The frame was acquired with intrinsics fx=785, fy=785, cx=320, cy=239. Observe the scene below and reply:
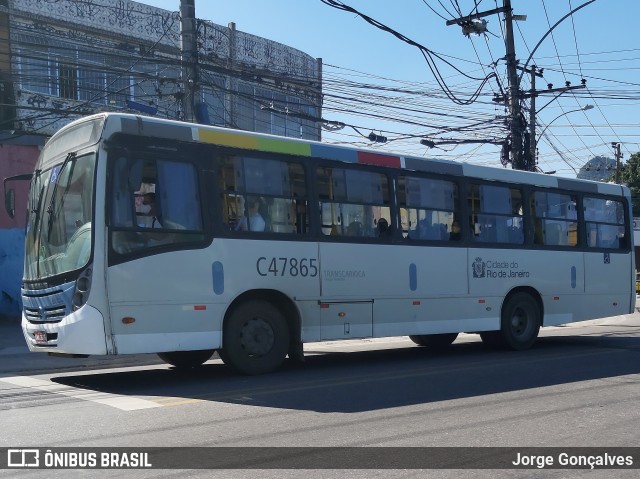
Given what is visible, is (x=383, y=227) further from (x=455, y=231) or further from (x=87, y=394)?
(x=87, y=394)

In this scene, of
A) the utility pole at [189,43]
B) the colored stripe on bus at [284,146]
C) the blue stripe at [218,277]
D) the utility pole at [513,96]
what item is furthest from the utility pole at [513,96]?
the blue stripe at [218,277]

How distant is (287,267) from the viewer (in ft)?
35.4

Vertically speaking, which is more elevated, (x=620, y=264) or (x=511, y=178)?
(x=511, y=178)

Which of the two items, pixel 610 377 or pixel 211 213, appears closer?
pixel 211 213

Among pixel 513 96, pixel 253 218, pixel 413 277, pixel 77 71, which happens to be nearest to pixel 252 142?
pixel 253 218

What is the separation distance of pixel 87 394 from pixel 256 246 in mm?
2860

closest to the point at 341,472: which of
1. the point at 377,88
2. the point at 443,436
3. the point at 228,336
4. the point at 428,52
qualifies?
the point at 443,436

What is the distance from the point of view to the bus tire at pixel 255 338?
10.2m

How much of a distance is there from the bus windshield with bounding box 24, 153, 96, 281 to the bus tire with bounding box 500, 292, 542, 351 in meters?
8.02

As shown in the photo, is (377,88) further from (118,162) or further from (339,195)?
(118,162)

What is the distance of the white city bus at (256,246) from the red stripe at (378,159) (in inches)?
1.0

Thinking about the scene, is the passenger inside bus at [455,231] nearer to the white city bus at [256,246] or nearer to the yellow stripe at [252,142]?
the white city bus at [256,246]

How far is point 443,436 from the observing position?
Answer: 7.01m

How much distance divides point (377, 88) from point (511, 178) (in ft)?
24.5
